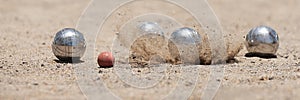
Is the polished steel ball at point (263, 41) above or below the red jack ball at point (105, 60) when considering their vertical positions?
above

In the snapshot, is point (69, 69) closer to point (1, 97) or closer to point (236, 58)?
point (1, 97)

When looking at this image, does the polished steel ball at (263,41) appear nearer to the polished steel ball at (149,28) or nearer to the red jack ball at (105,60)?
the polished steel ball at (149,28)

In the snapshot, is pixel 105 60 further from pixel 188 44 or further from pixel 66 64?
pixel 188 44

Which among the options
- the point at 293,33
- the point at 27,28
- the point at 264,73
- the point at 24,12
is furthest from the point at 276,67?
the point at 24,12

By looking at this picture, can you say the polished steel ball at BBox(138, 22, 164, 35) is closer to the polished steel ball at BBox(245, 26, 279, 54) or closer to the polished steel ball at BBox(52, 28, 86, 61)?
the polished steel ball at BBox(52, 28, 86, 61)

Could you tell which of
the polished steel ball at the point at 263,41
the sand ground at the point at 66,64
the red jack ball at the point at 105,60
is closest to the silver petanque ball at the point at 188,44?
the sand ground at the point at 66,64

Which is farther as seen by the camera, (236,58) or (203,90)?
(236,58)
